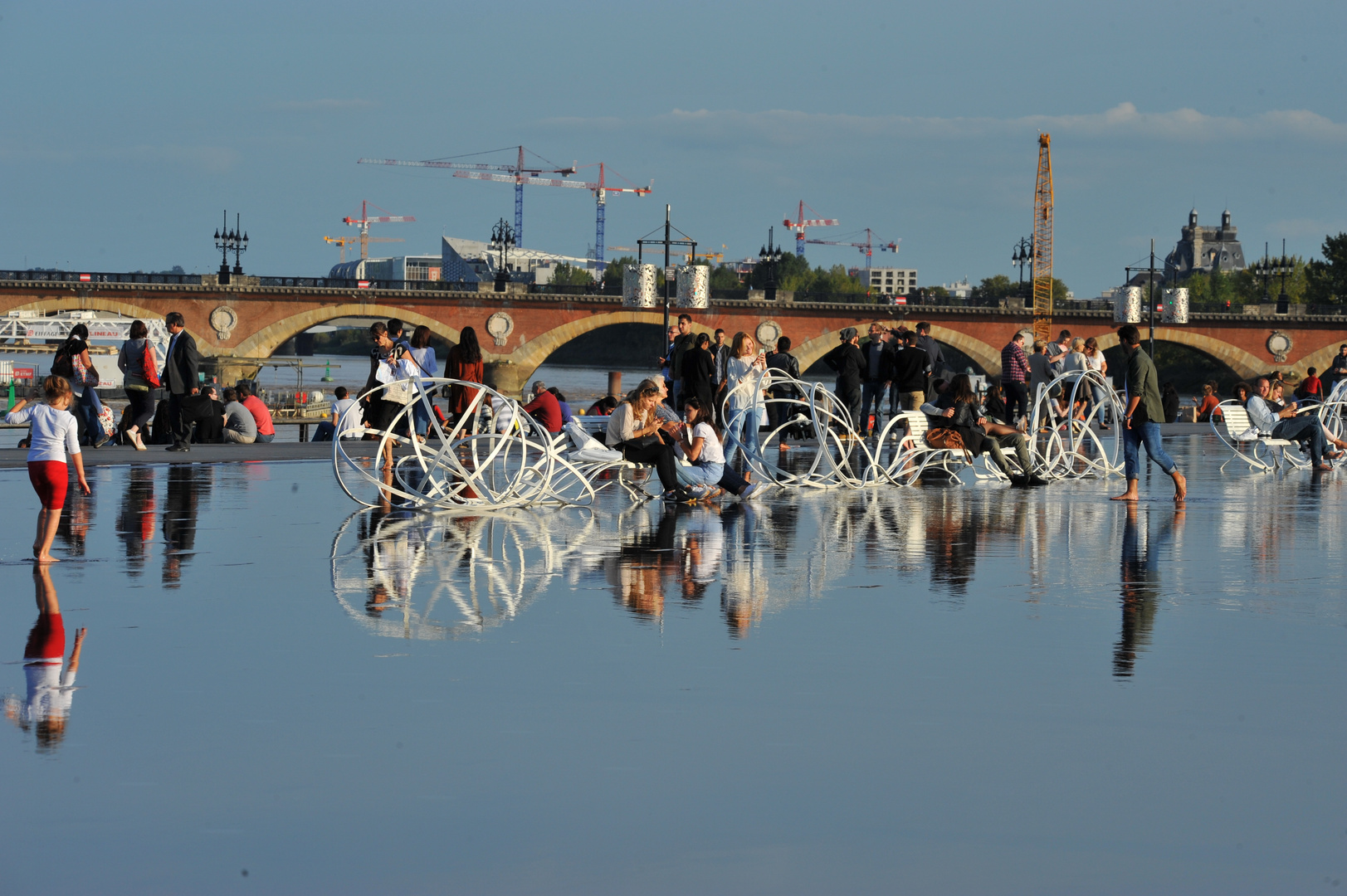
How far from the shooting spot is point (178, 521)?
10.2 m

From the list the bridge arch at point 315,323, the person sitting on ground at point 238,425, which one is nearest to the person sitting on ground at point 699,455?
the person sitting on ground at point 238,425

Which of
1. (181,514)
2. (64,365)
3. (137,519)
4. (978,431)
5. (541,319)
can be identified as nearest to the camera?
(137,519)

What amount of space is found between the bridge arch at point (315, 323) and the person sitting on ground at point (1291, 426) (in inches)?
1891

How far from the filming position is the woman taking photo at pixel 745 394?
43.3ft

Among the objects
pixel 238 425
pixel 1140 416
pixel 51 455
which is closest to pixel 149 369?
pixel 238 425

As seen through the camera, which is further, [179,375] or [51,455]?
[179,375]

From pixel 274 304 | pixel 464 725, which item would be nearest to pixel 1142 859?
pixel 464 725

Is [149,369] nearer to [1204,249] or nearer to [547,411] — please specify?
[547,411]

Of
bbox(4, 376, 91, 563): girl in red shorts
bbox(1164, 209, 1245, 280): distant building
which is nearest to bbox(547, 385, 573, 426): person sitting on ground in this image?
bbox(4, 376, 91, 563): girl in red shorts

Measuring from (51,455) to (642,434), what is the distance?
4747 millimetres

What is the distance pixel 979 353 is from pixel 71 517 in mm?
61854

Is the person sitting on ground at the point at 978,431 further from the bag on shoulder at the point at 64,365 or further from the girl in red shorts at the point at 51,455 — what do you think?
the bag on shoulder at the point at 64,365

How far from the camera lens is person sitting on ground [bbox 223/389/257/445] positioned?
17.9m

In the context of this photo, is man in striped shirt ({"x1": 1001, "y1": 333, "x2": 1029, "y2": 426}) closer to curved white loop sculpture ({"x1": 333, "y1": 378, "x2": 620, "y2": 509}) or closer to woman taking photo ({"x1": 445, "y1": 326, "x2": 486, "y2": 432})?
woman taking photo ({"x1": 445, "y1": 326, "x2": 486, "y2": 432})
